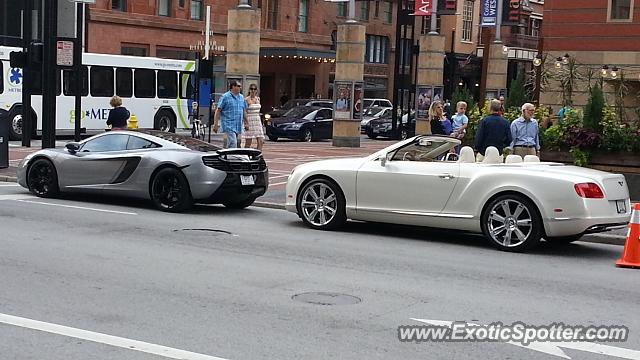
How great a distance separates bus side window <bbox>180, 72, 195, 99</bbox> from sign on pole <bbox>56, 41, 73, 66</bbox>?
50.4 ft

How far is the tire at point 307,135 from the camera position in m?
35.4

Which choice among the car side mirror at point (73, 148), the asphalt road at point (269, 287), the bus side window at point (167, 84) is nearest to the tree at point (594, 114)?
the asphalt road at point (269, 287)

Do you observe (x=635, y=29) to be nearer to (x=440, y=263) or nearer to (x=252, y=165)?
(x=252, y=165)

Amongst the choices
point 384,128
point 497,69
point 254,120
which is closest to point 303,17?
point 497,69

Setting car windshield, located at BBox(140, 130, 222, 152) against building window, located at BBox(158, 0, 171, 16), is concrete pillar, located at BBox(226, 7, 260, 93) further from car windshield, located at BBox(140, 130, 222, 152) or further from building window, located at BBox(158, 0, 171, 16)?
building window, located at BBox(158, 0, 171, 16)

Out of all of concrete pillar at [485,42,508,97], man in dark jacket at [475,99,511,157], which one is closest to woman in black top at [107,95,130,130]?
man in dark jacket at [475,99,511,157]

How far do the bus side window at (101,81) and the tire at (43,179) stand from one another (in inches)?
701

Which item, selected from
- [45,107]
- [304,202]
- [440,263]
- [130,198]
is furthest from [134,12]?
[440,263]

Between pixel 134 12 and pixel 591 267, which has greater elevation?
pixel 134 12

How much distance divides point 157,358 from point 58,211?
25.6ft

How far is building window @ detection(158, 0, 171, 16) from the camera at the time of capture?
157 ft

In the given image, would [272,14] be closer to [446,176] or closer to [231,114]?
[231,114]

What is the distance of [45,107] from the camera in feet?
68.6

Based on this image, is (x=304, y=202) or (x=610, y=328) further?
(x=304, y=202)
